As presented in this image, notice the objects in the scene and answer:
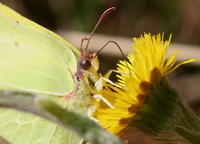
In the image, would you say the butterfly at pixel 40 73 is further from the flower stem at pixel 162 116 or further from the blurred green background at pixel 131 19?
the blurred green background at pixel 131 19

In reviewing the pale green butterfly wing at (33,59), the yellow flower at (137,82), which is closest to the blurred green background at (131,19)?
the pale green butterfly wing at (33,59)

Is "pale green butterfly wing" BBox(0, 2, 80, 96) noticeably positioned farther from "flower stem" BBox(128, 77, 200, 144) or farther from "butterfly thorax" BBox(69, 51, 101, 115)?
→ "flower stem" BBox(128, 77, 200, 144)

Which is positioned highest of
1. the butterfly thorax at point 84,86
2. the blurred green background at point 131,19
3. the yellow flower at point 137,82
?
the yellow flower at point 137,82

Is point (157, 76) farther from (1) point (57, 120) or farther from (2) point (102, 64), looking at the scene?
(2) point (102, 64)

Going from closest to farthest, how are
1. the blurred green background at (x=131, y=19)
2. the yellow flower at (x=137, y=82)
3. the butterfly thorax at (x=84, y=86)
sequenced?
the yellow flower at (x=137, y=82) → the butterfly thorax at (x=84, y=86) → the blurred green background at (x=131, y=19)

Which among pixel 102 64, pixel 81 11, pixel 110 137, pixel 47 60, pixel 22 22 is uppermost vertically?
pixel 110 137

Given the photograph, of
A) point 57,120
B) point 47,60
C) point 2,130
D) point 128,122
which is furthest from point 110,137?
point 2,130

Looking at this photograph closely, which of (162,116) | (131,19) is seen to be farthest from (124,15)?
(162,116)

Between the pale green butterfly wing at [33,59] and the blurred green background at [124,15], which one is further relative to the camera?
the blurred green background at [124,15]
